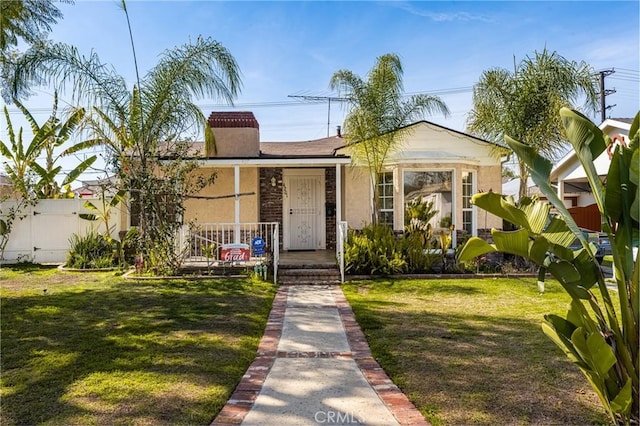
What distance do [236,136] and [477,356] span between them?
35.2ft

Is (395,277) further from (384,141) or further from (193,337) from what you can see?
(193,337)

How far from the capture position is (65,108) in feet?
37.2

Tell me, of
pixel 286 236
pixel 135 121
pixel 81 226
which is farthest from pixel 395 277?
pixel 81 226

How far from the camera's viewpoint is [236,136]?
13781mm

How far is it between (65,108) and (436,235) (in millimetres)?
10973

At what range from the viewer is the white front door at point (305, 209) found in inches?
562

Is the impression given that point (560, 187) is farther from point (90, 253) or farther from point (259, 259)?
point (90, 253)

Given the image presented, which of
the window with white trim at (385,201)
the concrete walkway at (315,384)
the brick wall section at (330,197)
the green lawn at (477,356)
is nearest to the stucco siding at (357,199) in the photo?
the window with white trim at (385,201)

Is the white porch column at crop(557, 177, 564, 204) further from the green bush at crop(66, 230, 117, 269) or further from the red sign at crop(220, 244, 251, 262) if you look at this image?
the green bush at crop(66, 230, 117, 269)

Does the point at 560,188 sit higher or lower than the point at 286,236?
higher

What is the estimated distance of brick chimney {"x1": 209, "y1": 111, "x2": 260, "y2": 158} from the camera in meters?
13.7

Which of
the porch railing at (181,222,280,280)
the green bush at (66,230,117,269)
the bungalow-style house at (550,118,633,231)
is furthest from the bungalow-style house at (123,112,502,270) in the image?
the bungalow-style house at (550,118,633,231)

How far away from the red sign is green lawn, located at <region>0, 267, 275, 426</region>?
136 cm

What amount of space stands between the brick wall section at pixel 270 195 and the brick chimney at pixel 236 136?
2.77 feet
